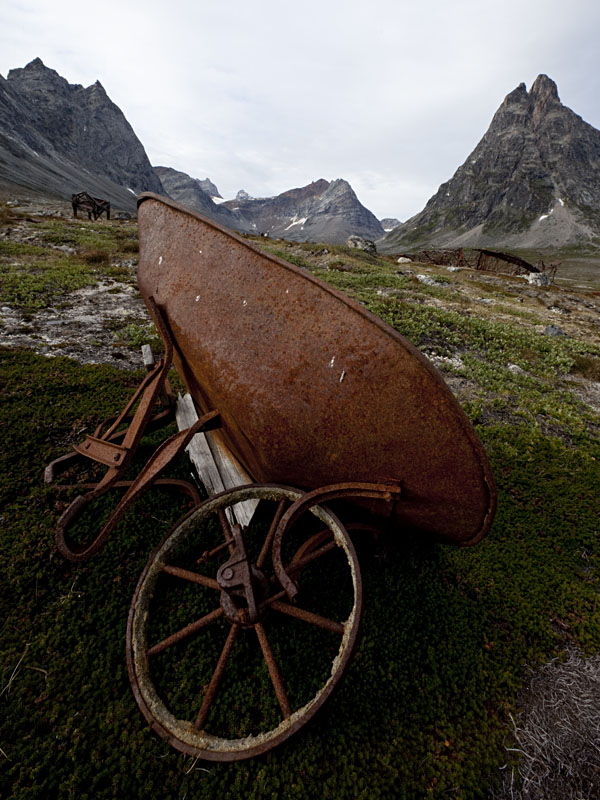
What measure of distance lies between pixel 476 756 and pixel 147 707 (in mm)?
2049

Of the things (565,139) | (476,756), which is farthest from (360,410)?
(565,139)

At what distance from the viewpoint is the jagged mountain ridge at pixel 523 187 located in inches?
5000

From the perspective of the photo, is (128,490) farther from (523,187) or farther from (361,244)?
(523,187)

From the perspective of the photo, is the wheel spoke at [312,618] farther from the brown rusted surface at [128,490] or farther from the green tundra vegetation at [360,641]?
the brown rusted surface at [128,490]

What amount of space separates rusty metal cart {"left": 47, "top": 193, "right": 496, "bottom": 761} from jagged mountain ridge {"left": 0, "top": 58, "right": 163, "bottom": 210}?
7957 centimetres

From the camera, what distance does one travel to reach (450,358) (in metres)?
8.27

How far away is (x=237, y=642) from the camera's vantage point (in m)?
2.73

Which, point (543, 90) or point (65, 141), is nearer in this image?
point (65, 141)

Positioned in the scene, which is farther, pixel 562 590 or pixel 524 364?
pixel 524 364

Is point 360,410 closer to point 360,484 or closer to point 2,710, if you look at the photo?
point 360,484

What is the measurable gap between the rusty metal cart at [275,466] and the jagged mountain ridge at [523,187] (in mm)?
138120

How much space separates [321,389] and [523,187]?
7646 inches

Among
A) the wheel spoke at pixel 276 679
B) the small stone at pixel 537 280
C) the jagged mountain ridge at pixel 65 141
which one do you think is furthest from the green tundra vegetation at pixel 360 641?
the jagged mountain ridge at pixel 65 141

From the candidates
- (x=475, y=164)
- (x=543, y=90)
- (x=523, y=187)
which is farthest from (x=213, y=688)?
(x=543, y=90)
